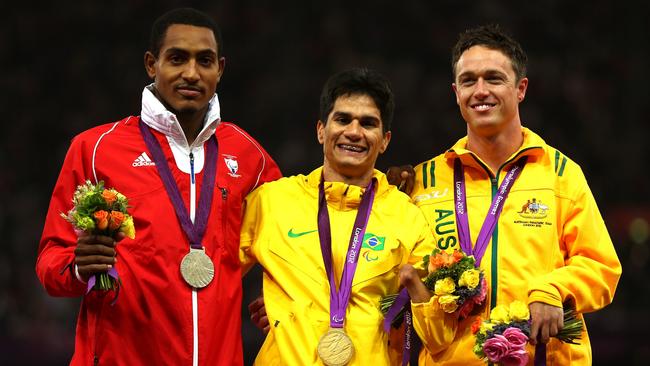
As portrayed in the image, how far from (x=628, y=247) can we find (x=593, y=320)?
4.32ft

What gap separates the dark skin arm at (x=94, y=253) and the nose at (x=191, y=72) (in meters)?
0.85

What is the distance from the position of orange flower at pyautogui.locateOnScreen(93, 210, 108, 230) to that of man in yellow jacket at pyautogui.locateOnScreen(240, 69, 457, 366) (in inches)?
31.2

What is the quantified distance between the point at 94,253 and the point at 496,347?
1.59 m

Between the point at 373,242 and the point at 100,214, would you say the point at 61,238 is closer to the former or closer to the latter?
the point at 100,214

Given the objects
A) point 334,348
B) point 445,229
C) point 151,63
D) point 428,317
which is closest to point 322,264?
point 334,348

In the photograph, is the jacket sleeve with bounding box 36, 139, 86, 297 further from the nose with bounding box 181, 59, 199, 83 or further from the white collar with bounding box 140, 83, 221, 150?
the nose with bounding box 181, 59, 199, 83

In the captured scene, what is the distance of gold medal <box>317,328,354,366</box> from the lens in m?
4.12

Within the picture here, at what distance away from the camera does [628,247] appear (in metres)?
9.93

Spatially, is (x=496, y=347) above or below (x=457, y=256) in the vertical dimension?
below

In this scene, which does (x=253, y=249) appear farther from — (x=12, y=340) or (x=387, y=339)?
(x=12, y=340)

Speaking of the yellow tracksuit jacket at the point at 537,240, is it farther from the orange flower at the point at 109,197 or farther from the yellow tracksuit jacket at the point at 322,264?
the orange flower at the point at 109,197

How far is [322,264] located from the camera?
14.2ft

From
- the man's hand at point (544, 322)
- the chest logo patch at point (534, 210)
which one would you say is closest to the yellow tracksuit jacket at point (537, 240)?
the chest logo patch at point (534, 210)

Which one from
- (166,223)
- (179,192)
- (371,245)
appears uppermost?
(179,192)
